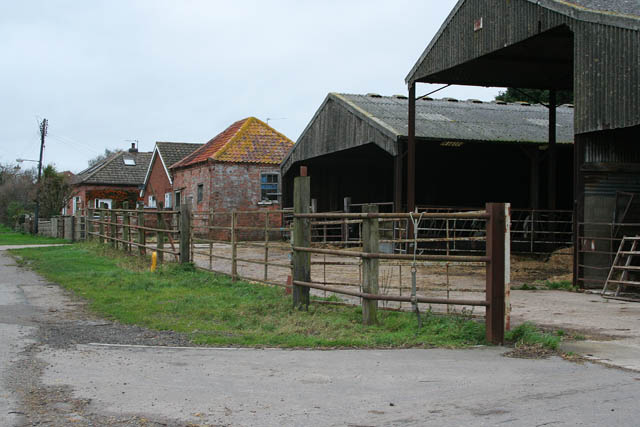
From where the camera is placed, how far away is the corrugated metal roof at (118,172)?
45928 millimetres

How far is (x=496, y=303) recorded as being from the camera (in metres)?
6.96

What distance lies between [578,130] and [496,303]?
25.1 ft

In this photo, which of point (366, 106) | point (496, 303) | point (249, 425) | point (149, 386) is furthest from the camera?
point (366, 106)

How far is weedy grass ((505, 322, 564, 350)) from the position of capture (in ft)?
21.9

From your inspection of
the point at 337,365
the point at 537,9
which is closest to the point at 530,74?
the point at 537,9

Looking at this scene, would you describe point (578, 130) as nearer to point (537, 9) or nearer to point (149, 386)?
point (537, 9)

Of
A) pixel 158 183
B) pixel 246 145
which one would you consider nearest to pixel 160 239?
pixel 246 145

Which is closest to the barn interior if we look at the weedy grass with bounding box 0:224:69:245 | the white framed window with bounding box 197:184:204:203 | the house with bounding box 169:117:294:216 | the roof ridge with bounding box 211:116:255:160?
the house with bounding box 169:117:294:216

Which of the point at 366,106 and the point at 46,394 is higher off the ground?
the point at 366,106

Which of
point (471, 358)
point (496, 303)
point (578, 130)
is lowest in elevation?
point (471, 358)

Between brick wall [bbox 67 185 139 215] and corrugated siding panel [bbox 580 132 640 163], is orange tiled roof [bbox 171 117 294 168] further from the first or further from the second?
corrugated siding panel [bbox 580 132 640 163]

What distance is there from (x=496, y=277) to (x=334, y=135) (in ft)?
58.1

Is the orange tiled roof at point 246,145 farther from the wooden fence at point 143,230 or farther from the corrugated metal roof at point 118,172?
the corrugated metal roof at point 118,172

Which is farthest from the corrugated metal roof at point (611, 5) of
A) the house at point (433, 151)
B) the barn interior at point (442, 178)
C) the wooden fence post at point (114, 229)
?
the wooden fence post at point (114, 229)
